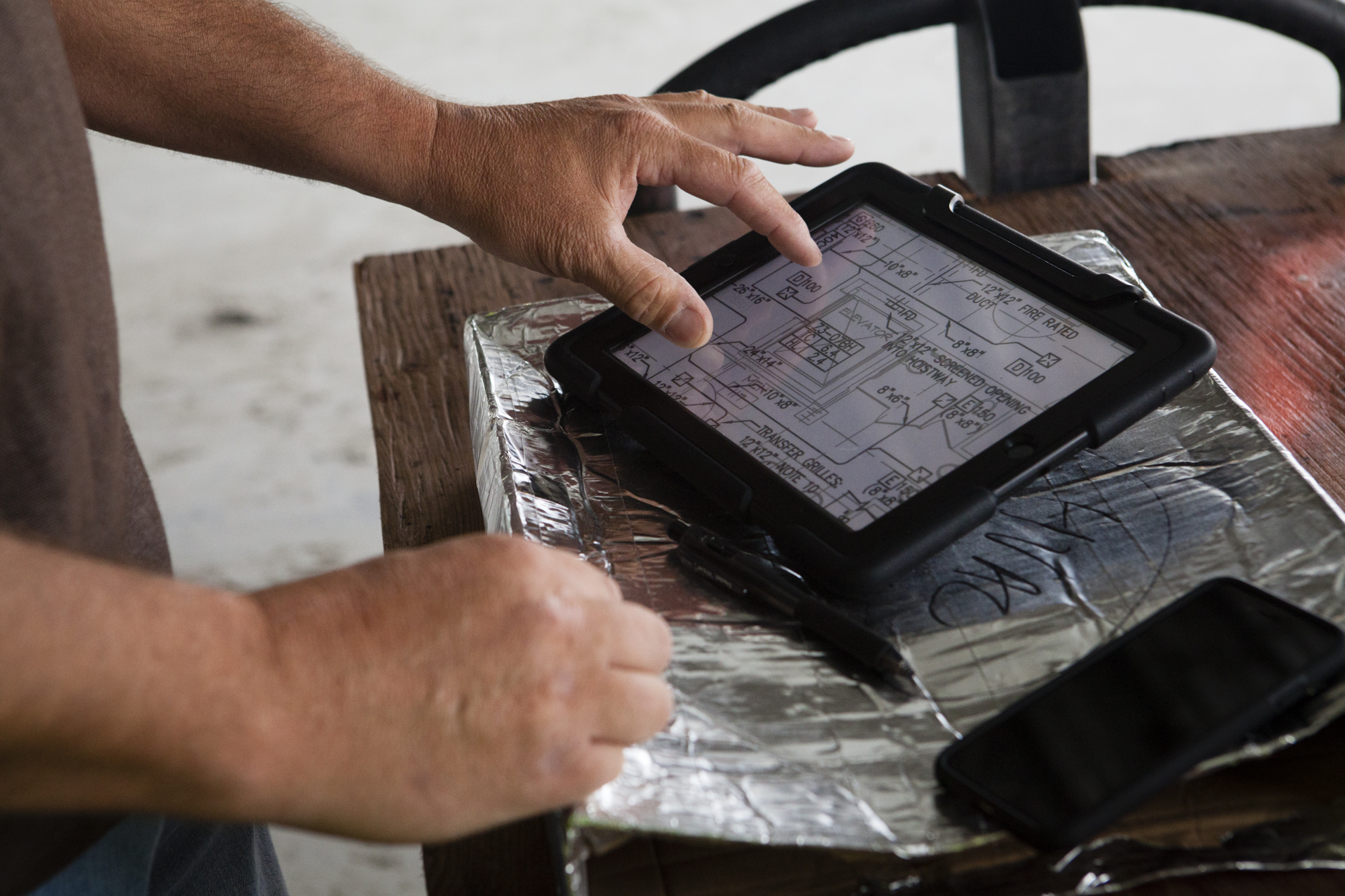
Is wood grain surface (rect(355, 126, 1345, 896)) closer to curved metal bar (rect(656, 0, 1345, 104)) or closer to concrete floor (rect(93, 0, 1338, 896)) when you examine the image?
curved metal bar (rect(656, 0, 1345, 104))

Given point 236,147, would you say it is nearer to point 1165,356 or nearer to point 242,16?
point 242,16

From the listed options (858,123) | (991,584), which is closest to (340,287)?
(858,123)

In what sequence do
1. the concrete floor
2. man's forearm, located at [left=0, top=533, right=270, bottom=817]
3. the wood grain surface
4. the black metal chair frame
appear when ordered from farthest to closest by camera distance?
1. the concrete floor
2. the black metal chair frame
3. the wood grain surface
4. man's forearm, located at [left=0, top=533, right=270, bottom=817]

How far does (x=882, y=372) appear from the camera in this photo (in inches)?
26.9

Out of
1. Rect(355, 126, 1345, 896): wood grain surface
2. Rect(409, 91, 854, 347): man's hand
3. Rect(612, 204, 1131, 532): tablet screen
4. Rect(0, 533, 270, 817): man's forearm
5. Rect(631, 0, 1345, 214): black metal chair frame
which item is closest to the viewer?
Rect(0, 533, 270, 817): man's forearm

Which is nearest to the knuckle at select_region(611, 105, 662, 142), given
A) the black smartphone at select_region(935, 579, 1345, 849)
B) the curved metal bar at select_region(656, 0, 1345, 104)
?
the curved metal bar at select_region(656, 0, 1345, 104)

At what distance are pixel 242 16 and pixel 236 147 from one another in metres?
0.09

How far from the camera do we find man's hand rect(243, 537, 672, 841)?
17.8 inches

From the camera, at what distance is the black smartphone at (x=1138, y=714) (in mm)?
486

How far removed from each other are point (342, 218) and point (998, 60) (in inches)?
85.4

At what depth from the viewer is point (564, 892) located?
52 centimetres

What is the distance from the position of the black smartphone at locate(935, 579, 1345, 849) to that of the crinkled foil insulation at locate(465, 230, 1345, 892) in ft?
0.05

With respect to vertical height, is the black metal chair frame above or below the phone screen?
above

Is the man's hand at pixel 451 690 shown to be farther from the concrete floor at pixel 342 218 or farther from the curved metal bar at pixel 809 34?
the concrete floor at pixel 342 218
